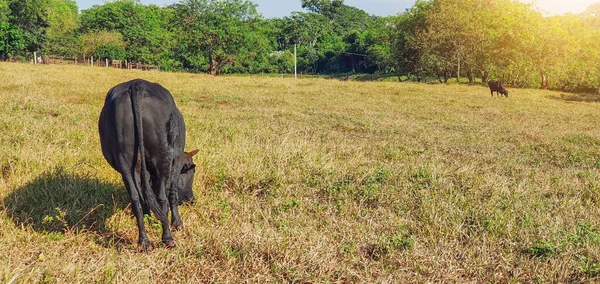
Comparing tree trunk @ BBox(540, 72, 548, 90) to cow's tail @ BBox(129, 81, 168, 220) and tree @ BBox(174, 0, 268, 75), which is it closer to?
tree @ BBox(174, 0, 268, 75)

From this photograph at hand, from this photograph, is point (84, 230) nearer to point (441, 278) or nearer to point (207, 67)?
point (441, 278)

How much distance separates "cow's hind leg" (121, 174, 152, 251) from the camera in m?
3.58

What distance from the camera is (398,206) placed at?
4.95 metres

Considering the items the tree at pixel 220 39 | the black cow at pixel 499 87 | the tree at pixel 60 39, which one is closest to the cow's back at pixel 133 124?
the black cow at pixel 499 87

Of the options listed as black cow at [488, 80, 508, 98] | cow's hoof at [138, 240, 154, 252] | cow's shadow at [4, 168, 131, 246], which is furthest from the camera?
black cow at [488, 80, 508, 98]

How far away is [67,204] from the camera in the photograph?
14.7 ft

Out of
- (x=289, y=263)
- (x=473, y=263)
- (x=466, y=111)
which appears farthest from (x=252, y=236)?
(x=466, y=111)

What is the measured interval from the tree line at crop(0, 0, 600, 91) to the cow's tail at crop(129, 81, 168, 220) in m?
38.3

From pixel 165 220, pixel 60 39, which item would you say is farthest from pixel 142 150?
pixel 60 39

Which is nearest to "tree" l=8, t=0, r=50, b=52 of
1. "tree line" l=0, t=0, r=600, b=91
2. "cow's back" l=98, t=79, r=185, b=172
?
"tree line" l=0, t=0, r=600, b=91

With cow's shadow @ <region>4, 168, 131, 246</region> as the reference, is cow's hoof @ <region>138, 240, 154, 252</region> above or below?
below

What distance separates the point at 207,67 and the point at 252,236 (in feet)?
198

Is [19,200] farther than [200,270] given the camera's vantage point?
Yes

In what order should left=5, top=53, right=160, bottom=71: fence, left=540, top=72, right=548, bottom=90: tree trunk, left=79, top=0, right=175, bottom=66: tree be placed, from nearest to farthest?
left=540, top=72, right=548, bottom=90: tree trunk
left=5, top=53, right=160, bottom=71: fence
left=79, top=0, right=175, bottom=66: tree
